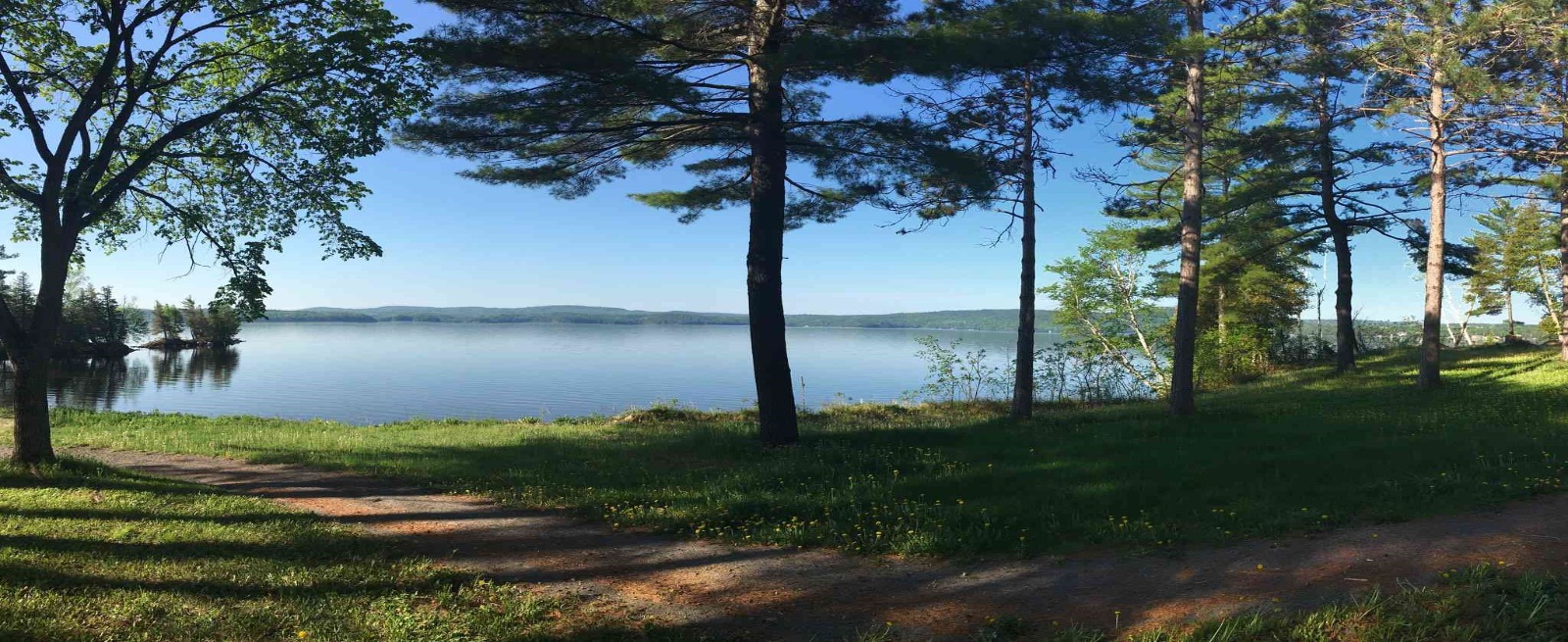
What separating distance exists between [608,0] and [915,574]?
8217 millimetres

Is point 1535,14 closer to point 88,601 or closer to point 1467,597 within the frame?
point 1467,597

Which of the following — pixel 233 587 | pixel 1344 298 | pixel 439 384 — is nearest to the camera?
pixel 233 587

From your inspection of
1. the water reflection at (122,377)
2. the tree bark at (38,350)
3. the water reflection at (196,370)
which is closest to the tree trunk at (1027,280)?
the tree bark at (38,350)

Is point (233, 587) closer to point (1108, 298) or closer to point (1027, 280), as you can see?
point (1027, 280)

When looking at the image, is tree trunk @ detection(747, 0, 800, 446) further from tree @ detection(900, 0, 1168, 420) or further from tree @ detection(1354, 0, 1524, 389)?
tree @ detection(1354, 0, 1524, 389)

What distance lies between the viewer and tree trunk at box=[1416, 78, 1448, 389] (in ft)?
48.1

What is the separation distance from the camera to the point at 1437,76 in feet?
45.3

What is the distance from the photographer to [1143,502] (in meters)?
6.56

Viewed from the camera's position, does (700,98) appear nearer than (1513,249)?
Yes

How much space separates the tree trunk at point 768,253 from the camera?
1070cm

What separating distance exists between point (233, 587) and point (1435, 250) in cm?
1966

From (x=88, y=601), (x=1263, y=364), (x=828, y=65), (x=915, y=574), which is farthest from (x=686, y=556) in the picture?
(x=1263, y=364)

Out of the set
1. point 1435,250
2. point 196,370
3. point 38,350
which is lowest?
point 196,370

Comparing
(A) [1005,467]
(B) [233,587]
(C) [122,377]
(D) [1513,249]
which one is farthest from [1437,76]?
(C) [122,377]
